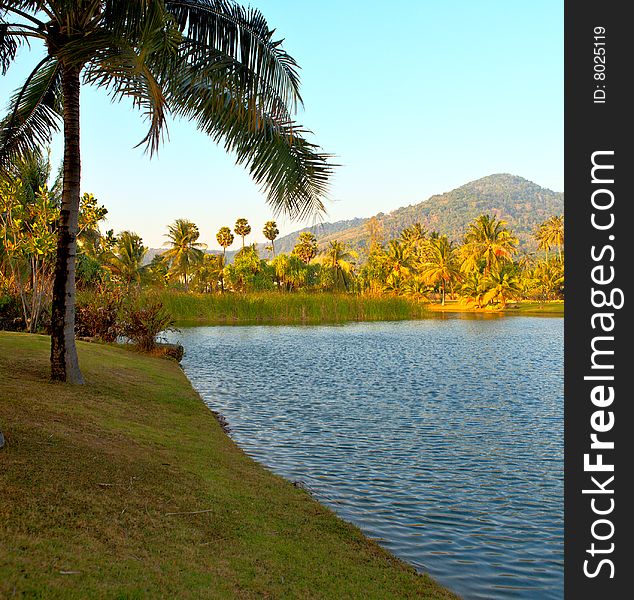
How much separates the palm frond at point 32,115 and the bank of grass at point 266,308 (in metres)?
35.4

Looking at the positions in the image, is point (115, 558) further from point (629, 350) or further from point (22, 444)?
point (629, 350)

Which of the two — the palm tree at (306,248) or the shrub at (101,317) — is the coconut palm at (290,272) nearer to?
the palm tree at (306,248)

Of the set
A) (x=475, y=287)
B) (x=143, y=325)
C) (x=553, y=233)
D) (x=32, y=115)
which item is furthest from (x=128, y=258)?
(x=553, y=233)

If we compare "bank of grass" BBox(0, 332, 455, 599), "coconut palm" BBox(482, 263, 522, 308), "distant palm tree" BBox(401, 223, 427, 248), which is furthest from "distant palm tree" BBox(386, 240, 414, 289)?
"bank of grass" BBox(0, 332, 455, 599)

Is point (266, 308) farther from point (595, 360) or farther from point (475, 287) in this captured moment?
point (595, 360)

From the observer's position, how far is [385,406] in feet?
55.1

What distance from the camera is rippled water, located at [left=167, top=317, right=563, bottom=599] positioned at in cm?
751

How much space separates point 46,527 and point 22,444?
240cm

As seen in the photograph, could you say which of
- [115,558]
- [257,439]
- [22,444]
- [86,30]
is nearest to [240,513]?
[115,558]

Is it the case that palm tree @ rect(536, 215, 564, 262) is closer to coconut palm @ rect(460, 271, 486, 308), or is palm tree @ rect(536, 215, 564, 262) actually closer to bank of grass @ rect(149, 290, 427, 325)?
coconut palm @ rect(460, 271, 486, 308)

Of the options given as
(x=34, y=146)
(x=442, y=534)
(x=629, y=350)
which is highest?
(x=34, y=146)

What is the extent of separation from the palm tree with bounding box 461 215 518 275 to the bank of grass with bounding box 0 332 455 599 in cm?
8647

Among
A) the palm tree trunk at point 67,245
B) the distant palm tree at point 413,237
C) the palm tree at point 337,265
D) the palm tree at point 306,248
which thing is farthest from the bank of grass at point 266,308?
the distant palm tree at point 413,237

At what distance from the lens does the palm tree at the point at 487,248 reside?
9288cm
